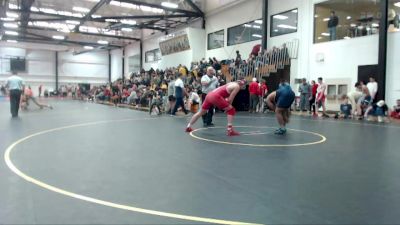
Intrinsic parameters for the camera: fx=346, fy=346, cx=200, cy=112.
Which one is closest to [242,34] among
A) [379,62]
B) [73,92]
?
[379,62]

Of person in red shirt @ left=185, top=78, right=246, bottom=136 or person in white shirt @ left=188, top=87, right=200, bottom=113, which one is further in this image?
person in white shirt @ left=188, top=87, right=200, bottom=113

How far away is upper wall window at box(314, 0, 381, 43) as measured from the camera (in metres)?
14.5

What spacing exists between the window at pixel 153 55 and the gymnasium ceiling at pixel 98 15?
6.98 feet

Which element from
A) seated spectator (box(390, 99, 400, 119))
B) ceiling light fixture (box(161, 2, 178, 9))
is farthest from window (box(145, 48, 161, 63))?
seated spectator (box(390, 99, 400, 119))

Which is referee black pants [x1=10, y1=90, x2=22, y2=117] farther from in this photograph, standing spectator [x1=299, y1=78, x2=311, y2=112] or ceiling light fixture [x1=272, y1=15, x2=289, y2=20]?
ceiling light fixture [x1=272, y1=15, x2=289, y2=20]

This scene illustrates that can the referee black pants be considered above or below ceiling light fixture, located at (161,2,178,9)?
below

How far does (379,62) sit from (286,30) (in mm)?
5742

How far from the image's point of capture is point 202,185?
12.6 ft

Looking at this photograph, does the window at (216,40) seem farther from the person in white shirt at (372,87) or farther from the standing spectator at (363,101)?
the standing spectator at (363,101)

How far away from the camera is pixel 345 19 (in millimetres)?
15789

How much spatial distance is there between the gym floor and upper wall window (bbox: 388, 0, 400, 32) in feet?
26.7

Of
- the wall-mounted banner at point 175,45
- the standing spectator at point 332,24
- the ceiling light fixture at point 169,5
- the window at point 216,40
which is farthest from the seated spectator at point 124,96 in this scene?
the standing spectator at point 332,24

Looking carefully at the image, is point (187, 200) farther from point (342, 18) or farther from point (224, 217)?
point (342, 18)

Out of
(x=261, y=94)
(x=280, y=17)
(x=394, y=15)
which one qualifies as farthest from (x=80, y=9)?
(x=394, y=15)
